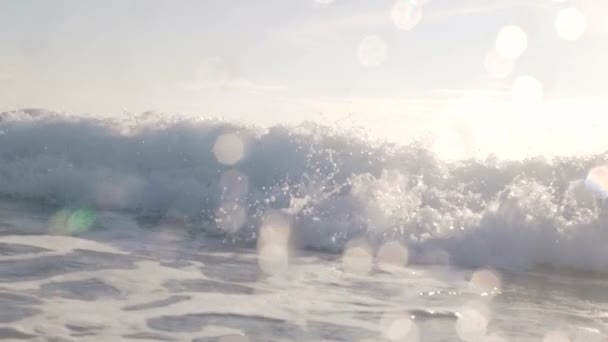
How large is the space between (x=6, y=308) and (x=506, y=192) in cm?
844

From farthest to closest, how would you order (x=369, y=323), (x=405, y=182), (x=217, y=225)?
(x=405, y=182) < (x=217, y=225) < (x=369, y=323)

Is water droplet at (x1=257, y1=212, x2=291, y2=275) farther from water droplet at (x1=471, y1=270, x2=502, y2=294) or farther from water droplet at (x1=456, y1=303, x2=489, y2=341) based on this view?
water droplet at (x1=456, y1=303, x2=489, y2=341)

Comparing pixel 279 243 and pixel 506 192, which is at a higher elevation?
pixel 506 192

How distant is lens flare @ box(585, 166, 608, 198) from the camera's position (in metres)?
11.8

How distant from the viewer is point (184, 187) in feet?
46.2

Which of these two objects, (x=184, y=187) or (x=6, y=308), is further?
(x=184, y=187)

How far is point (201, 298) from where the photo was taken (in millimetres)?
6766

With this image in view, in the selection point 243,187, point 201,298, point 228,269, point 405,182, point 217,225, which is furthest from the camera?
point 243,187

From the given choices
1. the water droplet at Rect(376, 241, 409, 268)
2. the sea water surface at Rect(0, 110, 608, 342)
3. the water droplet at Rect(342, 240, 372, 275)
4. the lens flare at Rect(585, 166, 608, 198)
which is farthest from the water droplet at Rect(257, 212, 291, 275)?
the lens flare at Rect(585, 166, 608, 198)

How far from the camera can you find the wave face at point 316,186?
10188 millimetres

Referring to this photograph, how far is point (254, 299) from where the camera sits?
22.5 ft

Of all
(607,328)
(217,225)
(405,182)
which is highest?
Result: (405,182)

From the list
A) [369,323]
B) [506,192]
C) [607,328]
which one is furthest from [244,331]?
[506,192]

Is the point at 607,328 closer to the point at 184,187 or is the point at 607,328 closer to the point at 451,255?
the point at 451,255
